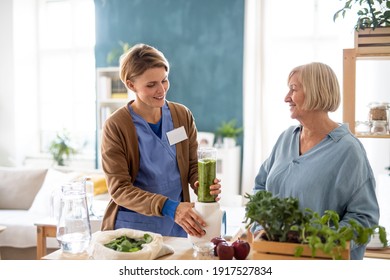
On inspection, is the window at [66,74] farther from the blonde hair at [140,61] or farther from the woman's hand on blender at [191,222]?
the woman's hand on blender at [191,222]

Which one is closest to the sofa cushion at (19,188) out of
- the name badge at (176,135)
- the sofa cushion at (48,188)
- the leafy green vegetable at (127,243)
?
the sofa cushion at (48,188)

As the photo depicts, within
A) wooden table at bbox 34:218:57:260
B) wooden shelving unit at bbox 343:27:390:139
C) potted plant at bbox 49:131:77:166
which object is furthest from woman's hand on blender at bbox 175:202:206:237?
potted plant at bbox 49:131:77:166

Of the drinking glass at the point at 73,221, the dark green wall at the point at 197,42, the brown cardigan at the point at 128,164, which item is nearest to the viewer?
the drinking glass at the point at 73,221

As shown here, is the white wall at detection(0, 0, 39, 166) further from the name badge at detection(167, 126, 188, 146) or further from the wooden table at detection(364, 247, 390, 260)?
the wooden table at detection(364, 247, 390, 260)

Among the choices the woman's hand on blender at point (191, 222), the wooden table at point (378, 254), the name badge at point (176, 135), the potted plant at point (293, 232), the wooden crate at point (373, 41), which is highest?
the wooden crate at point (373, 41)

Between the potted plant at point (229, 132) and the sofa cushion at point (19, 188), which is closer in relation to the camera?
the sofa cushion at point (19, 188)

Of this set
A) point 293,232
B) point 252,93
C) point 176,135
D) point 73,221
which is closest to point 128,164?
point 176,135

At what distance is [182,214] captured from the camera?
5.13ft

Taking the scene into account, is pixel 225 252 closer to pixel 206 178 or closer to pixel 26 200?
pixel 206 178

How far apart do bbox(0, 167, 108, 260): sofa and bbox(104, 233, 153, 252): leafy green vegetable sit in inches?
94.5

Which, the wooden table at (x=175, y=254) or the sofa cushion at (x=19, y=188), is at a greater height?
the wooden table at (x=175, y=254)

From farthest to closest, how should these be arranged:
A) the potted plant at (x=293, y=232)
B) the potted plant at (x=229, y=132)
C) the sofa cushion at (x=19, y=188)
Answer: the potted plant at (x=229, y=132) → the sofa cushion at (x=19, y=188) → the potted plant at (x=293, y=232)

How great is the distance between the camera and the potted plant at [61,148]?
20.0 feet
